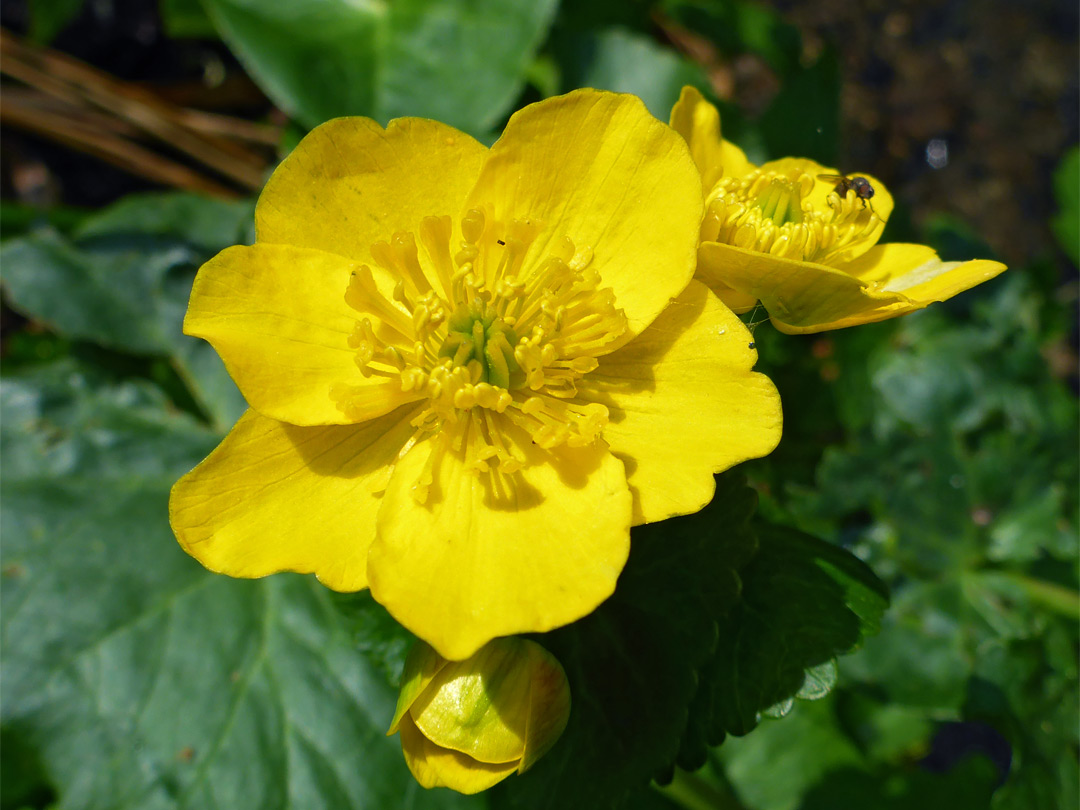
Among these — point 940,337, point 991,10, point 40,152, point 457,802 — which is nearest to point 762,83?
point 991,10

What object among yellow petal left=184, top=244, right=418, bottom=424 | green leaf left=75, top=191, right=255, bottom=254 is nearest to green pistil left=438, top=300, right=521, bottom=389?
yellow petal left=184, top=244, right=418, bottom=424

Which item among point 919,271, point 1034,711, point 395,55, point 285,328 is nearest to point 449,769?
point 285,328

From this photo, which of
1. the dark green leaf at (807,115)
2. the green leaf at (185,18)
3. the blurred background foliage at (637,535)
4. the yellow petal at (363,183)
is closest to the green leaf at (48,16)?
the blurred background foliage at (637,535)

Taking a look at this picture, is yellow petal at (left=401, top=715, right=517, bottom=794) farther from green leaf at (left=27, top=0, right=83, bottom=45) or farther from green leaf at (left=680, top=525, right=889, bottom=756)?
green leaf at (left=27, top=0, right=83, bottom=45)

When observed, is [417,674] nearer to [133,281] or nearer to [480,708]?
[480,708]

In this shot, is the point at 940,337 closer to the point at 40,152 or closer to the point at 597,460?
the point at 597,460

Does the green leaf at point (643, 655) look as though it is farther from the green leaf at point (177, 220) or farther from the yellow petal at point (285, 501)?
the green leaf at point (177, 220)

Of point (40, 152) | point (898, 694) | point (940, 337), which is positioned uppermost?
point (40, 152)
